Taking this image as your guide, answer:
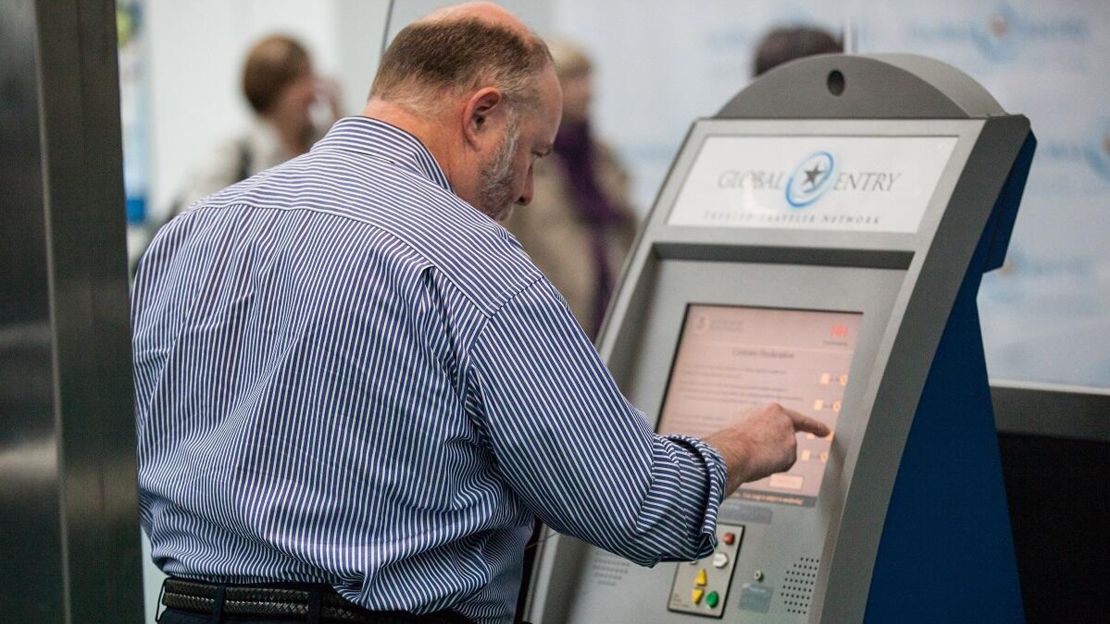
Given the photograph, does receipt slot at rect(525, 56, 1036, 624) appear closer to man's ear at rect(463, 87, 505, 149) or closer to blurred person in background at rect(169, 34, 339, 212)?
man's ear at rect(463, 87, 505, 149)

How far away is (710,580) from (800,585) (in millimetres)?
135

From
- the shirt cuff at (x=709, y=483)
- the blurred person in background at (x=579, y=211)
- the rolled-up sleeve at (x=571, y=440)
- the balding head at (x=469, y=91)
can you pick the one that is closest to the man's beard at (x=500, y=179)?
the balding head at (x=469, y=91)

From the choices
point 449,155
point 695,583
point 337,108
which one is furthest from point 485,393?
point 337,108

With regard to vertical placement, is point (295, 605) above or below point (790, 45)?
below

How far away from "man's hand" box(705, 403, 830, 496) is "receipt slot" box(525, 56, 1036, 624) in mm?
65

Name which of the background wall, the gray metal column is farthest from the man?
the background wall

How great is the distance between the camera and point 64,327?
2.68ft

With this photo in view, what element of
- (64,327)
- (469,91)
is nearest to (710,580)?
(469,91)

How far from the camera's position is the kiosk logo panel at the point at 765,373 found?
5.77 feet

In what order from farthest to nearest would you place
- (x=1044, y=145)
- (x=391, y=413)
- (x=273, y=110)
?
(x=273, y=110) < (x=1044, y=145) < (x=391, y=413)

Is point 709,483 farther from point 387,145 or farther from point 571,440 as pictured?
point 387,145

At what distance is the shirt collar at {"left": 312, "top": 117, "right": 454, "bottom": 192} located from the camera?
1538 mm

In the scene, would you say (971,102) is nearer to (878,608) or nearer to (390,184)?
(878,608)

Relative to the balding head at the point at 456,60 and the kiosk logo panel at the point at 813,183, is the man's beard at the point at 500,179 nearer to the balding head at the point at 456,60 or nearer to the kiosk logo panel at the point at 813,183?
the balding head at the point at 456,60
